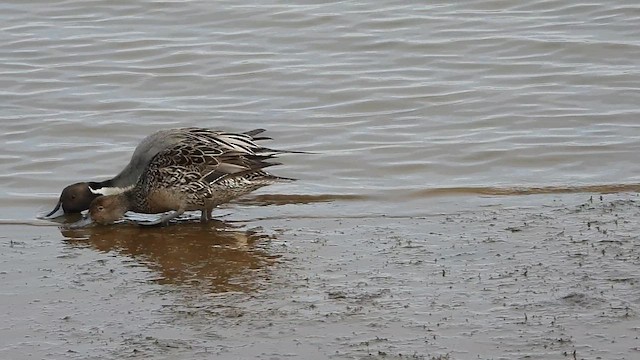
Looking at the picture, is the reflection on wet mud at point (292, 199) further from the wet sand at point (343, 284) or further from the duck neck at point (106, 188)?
the duck neck at point (106, 188)

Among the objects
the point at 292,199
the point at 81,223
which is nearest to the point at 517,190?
the point at 292,199

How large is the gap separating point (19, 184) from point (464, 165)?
3.19 meters

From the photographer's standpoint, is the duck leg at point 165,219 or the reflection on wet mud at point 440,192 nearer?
the duck leg at point 165,219

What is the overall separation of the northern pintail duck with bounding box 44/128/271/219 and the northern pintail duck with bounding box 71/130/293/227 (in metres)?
0.01

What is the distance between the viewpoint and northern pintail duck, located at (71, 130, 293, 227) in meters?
7.58

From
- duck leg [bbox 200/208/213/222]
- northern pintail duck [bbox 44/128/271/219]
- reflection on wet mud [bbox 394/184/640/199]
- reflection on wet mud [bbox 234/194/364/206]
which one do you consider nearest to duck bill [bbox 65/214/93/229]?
northern pintail duck [bbox 44/128/271/219]

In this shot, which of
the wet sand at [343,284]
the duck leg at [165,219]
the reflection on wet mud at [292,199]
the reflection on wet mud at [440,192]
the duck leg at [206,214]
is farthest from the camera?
the reflection on wet mud at [292,199]

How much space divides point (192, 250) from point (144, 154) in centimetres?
116

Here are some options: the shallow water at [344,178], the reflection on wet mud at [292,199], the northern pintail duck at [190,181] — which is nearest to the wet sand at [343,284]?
the shallow water at [344,178]

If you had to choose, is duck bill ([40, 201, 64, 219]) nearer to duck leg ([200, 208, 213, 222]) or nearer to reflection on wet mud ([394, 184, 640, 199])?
duck leg ([200, 208, 213, 222])

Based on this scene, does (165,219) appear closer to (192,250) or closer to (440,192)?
(192,250)

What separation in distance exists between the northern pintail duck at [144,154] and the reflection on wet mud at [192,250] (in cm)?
30

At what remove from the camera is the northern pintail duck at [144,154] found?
25.4ft

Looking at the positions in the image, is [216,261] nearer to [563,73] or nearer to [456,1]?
[563,73]
